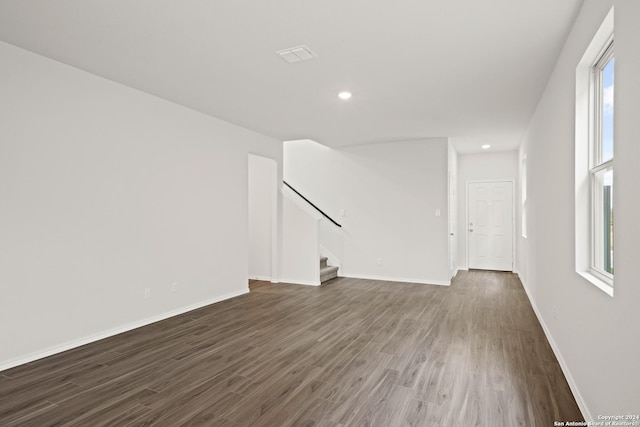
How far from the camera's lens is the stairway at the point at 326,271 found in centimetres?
641

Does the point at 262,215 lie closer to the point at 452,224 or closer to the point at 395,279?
the point at 395,279

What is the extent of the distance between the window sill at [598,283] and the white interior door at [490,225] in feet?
19.0

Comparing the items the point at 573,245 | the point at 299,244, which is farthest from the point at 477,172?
the point at 573,245

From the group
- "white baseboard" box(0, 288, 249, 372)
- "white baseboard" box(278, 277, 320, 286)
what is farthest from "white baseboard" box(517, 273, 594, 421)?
"white baseboard" box(0, 288, 249, 372)

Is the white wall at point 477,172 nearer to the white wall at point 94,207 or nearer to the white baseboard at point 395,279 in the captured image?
the white baseboard at point 395,279

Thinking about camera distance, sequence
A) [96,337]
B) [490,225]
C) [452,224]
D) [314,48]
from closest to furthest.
Result: [314,48]
[96,337]
[452,224]
[490,225]

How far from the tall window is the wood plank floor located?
0.99 m

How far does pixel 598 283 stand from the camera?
200 centimetres

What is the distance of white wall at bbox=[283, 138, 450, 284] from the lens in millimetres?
6266

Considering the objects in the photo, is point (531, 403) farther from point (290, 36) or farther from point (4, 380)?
point (4, 380)

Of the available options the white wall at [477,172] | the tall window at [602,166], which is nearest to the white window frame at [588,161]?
the tall window at [602,166]

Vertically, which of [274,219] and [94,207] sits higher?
[94,207]

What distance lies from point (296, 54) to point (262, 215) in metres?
4.01

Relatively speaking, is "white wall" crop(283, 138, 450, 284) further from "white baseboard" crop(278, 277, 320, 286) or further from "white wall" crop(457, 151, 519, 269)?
"white wall" crop(457, 151, 519, 269)
